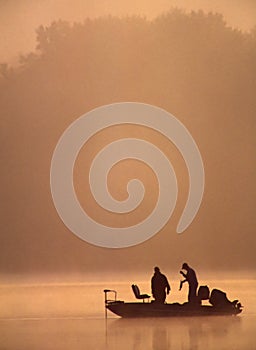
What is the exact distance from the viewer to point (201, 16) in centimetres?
283

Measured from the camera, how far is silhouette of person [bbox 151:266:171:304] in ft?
9.06

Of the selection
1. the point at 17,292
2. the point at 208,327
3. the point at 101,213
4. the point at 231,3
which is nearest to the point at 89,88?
the point at 101,213

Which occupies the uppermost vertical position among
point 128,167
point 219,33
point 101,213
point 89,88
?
point 219,33

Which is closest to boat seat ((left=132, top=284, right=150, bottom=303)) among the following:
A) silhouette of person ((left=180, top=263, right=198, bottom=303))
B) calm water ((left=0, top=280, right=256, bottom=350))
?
calm water ((left=0, top=280, right=256, bottom=350))

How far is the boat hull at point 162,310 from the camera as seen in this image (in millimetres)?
2740

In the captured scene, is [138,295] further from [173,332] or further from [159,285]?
[173,332]

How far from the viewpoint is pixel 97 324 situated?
271 centimetres

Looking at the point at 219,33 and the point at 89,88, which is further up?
the point at 219,33

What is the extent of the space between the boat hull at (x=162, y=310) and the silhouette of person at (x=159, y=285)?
0.14 feet

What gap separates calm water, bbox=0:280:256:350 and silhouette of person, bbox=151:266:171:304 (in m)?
0.03

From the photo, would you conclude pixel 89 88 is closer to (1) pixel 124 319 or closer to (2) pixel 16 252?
(2) pixel 16 252

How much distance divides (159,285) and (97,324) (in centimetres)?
30

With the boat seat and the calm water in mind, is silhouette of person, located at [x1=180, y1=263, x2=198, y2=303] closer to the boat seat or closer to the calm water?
the calm water

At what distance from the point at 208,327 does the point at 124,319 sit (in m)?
0.34
